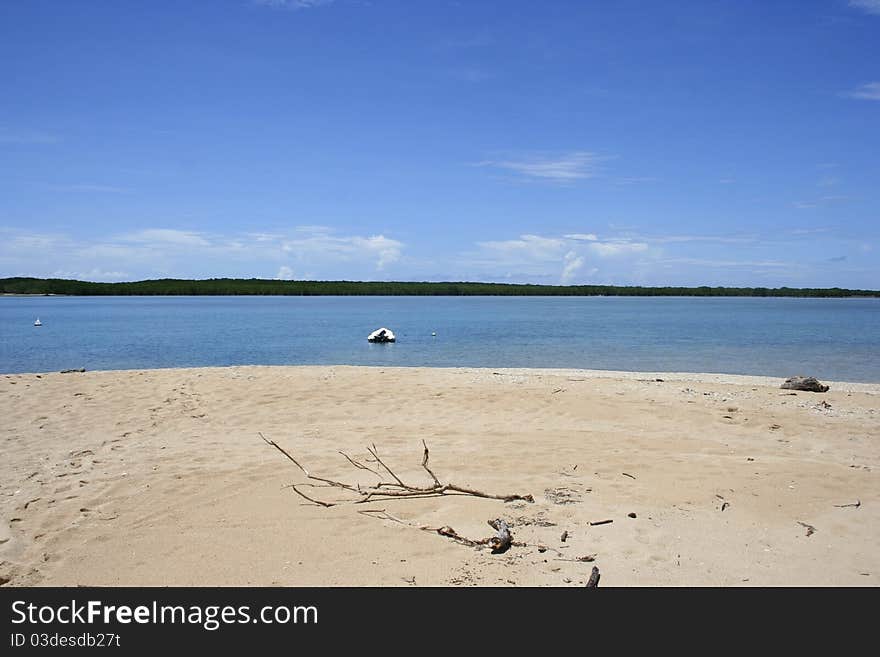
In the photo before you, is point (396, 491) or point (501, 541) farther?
point (396, 491)

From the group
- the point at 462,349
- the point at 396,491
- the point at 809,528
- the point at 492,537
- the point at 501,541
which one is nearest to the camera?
the point at 501,541

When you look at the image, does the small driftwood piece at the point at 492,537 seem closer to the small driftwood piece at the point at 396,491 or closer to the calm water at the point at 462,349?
the small driftwood piece at the point at 396,491

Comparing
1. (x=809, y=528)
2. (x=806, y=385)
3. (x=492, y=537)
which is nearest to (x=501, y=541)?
(x=492, y=537)

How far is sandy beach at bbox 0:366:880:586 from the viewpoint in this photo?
4.42 metres

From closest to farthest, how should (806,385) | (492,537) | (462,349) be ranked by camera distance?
(492,537)
(806,385)
(462,349)

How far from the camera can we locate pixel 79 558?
4.66 meters

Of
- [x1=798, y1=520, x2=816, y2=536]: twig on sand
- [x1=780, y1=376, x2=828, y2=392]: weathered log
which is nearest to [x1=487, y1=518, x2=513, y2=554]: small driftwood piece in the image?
[x1=798, y1=520, x2=816, y2=536]: twig on sand

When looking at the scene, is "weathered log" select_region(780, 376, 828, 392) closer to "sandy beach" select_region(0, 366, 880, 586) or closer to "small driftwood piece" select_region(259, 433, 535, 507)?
"sandy beach" select_region(0, 366, 880, 586)
